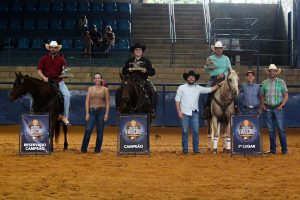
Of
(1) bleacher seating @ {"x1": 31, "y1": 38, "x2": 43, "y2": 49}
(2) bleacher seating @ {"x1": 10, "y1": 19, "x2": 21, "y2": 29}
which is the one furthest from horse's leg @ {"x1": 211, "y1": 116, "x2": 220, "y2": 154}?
(2) bleacher seating @ {"x1": 10, "y1": 19, "x2": 21, "y2": 29}

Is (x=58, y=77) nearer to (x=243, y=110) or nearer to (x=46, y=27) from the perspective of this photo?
(x=243, y=110)

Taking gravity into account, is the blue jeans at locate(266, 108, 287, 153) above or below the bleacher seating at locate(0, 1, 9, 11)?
below

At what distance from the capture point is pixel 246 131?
14.5 meters

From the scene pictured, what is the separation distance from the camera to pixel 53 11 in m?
31.3

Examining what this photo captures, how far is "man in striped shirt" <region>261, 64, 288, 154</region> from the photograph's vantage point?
15.1 m

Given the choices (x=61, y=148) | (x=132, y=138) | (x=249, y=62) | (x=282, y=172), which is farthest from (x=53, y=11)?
(x=282, y=172)

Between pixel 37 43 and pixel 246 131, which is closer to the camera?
pixel 246 131

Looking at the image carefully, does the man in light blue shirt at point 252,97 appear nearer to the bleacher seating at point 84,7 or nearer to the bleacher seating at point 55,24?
the bleacher seating at point 55,24

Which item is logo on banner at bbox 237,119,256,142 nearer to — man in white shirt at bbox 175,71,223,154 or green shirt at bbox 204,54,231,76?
man in white shirt at bbox 175,71,223,154

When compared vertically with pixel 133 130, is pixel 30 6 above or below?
above

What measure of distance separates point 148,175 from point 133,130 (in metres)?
3.51

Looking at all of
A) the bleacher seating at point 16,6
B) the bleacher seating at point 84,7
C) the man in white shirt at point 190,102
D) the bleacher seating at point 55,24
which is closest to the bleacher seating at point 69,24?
the bleacher seating at point 55,24

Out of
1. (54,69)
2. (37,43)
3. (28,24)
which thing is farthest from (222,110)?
(28,24)

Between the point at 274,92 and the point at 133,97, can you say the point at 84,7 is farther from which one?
the point at 274,92
